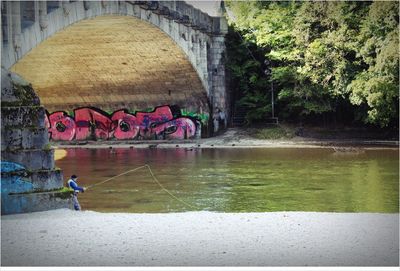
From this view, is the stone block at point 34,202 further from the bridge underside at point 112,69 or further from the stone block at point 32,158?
the bridge underside at point 112,69

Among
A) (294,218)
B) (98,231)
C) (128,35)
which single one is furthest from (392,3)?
(98,231)

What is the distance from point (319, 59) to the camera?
114ft

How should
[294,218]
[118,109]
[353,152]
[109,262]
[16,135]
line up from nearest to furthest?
[109,262] → [294,218] → [16,135] → [353,152] → [118,109]

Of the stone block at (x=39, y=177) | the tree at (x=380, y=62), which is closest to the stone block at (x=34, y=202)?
the stone block at (x=39, y=177)

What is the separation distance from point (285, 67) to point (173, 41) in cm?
855

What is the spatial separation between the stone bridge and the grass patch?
10.8 feet

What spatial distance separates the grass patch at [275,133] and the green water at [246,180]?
5829 mm

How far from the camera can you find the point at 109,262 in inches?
300

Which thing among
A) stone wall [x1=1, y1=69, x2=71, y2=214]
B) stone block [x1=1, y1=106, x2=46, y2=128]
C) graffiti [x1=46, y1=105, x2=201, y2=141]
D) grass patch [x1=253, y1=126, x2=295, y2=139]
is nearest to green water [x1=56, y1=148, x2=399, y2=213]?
stone wall [x1=1, y1=69, x2=71, y2=214]

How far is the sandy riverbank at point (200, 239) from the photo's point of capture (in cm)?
767

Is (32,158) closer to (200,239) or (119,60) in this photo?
(200,239)

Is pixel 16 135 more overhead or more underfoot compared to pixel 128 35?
more underfoot

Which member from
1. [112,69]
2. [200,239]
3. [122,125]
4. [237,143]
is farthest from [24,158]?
[122,125]

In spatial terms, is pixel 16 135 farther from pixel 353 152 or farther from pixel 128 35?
pixel 353 152
